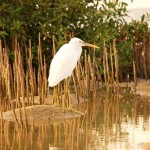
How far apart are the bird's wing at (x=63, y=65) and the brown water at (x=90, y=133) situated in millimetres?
853

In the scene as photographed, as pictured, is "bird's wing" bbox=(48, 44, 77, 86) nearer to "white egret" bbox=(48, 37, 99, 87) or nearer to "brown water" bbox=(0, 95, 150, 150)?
"white egret" bbox=(48, 37, 99, 87)

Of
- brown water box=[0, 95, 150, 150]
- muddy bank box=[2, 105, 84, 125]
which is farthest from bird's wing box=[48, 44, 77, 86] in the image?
brown water box=[0, 95, 150, 150]

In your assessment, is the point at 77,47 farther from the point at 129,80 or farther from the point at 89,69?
the point at 129,80

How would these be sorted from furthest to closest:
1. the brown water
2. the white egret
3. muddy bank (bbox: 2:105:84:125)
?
the white egret
muddy bank (bbox: 2:105:84:125)
the brown water

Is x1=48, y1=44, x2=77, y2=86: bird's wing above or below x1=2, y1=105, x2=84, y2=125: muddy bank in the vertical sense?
above

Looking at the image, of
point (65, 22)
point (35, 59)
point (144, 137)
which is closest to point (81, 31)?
point (65, 22)

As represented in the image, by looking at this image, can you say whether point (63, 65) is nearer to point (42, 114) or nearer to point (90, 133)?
point (42, 114)

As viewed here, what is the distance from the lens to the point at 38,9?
1564 centimetres

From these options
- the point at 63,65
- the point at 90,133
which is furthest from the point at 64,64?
the point at 90,133

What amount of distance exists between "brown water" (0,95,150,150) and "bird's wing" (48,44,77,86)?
0.85 meters

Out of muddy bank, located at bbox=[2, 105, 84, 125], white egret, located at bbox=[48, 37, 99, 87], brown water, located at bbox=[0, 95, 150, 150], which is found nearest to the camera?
brown water, located at bbox=[0, 95, 150, 150]

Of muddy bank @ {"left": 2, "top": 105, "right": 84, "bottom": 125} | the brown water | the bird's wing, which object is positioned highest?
the bird's wing

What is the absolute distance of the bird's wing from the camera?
37.7 feet

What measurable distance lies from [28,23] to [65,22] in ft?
3.33
